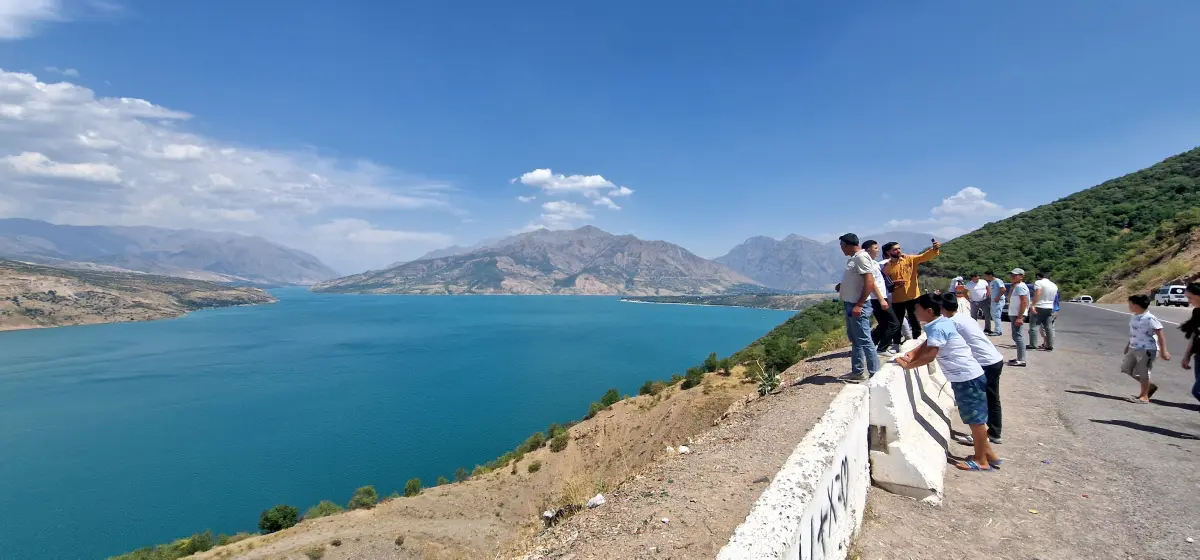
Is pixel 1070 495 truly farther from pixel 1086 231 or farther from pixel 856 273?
pixel 1086 231

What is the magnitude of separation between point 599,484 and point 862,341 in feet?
14.1

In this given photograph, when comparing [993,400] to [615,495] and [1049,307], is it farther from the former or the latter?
[1049,307]

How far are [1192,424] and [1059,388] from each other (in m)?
A: 2.10

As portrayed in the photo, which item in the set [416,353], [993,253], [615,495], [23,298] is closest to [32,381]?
[416,353]

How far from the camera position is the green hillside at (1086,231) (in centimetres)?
3691

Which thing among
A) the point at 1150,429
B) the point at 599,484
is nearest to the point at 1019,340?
the point at 1150,429

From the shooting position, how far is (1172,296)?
857 inches

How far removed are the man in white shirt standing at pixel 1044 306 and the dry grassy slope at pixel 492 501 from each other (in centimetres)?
777

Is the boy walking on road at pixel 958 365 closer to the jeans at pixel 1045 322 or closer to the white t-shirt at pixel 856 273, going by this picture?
the white t-shirt at pixel 856 273

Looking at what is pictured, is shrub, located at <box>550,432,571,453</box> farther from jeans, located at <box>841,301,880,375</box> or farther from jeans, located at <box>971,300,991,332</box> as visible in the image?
jeans, located at <box>841,301,880,375</box>

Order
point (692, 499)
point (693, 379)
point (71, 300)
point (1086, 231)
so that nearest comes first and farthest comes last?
point (692, 499) < point (693, 379) < point (1086, 231) < point (71, 300)

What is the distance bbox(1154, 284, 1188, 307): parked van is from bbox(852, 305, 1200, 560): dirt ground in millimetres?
21306

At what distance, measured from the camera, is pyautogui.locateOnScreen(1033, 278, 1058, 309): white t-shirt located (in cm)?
1060

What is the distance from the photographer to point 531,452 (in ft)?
88.0
